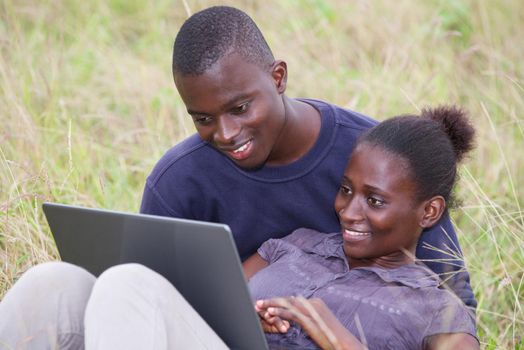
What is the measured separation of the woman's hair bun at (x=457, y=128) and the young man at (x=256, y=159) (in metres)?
0.21

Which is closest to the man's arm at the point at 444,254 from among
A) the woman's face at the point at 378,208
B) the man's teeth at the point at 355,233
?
the woman's face at the point at 378,208

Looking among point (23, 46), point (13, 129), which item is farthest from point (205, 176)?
point (23, 46)

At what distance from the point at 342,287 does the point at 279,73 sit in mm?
616

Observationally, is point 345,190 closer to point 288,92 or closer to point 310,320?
point 310,320

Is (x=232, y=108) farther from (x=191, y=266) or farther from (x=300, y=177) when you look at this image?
(x=191, y=266)

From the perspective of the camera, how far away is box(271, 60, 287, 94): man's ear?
244cm

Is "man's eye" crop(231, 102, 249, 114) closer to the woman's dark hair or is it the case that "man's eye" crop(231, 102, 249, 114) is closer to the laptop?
the woman's dark hair

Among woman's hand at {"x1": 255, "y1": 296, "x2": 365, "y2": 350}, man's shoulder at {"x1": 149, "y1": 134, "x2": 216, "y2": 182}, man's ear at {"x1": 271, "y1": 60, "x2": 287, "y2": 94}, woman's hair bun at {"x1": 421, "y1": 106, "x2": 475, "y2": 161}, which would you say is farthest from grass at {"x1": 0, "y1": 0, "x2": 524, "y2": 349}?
woman's hand at {"x1": 255, "y1": 296, "x2": 365, "y2": 350}

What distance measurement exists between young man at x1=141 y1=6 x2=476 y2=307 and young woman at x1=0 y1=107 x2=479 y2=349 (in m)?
0.09

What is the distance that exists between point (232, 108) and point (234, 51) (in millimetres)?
151

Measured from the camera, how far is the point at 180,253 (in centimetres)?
198

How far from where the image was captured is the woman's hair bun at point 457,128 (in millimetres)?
2520

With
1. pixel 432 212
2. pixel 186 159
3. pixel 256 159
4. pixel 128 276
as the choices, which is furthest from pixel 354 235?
pixel 128 276

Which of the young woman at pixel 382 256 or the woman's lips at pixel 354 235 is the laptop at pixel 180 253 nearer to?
the young woman at pixel 382 256
